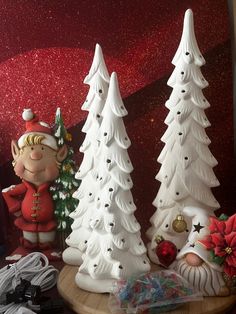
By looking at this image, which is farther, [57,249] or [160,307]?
[57,249]

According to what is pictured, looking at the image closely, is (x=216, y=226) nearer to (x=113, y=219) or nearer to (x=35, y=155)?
Result: (x=113, y=219)

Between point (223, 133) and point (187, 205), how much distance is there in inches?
9.5

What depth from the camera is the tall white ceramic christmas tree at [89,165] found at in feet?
3.34

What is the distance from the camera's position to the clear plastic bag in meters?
0.82

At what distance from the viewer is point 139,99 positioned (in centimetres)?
117

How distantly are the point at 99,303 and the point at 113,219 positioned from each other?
16 cm

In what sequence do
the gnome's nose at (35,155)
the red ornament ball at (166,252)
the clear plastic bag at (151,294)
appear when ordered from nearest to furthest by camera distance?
the clear plastic bag at (151,294), the red ornament ball at (166,252), the gnome's nose at (35,155)

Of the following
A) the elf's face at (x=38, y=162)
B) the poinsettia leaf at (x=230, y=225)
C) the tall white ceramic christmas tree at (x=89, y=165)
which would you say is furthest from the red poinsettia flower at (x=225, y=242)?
the elf's face at (x=38, y=162)

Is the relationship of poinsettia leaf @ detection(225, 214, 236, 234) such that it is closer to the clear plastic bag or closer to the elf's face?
the clear plastic bag

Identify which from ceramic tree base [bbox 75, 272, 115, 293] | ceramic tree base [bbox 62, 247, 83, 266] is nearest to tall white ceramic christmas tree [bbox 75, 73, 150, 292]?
ceramic tree base [bbox 75, 272, 115, 293]

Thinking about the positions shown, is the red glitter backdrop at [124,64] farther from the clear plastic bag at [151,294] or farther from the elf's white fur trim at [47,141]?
the clear plastic bag at [151,294]

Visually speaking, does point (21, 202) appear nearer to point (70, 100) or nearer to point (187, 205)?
point (70, 100)

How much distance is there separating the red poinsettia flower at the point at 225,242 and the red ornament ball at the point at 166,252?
0.26 feet

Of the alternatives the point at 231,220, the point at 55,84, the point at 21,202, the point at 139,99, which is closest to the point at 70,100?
the point at 55,84
